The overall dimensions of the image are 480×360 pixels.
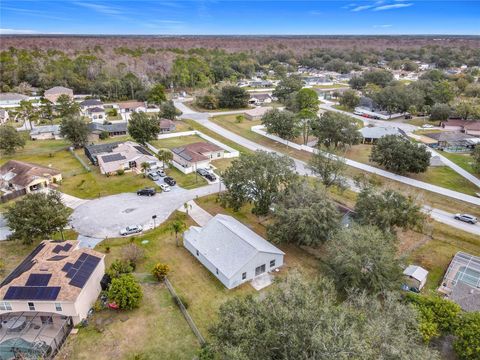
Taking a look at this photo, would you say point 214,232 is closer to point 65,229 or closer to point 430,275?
point 65,229

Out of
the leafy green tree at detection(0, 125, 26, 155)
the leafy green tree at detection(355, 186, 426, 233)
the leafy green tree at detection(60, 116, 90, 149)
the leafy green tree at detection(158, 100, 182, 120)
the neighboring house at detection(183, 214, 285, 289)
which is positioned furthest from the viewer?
the leafy green tree at detection(158, 100, 182, 120)

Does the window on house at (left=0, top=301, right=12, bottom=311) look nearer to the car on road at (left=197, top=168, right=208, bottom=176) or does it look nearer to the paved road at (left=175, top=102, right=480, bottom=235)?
the car on road at (left=197, top=168, right=208, bottom=176)

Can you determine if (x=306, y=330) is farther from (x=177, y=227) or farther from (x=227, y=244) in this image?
(x=177, y=227)

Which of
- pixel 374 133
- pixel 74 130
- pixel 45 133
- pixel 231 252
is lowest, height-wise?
pixel 45 133

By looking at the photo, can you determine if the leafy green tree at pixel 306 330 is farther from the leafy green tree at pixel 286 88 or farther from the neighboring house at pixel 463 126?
the leafy green tree at pixel 286 88

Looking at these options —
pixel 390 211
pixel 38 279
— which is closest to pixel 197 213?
pixel 38 279

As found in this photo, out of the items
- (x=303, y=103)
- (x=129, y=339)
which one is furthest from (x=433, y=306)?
(x=303, y=103)

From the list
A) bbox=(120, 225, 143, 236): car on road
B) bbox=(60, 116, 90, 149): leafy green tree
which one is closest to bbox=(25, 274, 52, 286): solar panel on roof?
bbox=(120, 225, 143, 236): car on road
